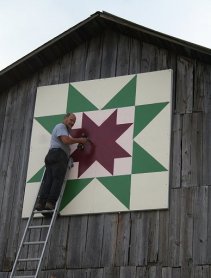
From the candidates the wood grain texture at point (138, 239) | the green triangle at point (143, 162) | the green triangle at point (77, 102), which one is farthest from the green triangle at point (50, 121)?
the wood grain texture at point (138, 239)

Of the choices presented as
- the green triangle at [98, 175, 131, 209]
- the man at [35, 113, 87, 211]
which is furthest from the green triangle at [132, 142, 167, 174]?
the man at [35, 113, 87, 211]

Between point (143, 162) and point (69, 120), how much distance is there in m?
1.38

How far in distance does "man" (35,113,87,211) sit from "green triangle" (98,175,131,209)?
0.65 metres

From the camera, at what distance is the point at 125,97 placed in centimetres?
1255

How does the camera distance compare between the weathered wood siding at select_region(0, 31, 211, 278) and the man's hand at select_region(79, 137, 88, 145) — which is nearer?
the weathered wood siding at select_region(0, 31, 211, 278)

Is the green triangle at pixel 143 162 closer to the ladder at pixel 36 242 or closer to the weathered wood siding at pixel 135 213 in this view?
the weathered wood siding at pixel 135 213

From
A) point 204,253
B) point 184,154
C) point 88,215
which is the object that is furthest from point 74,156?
point 204,253

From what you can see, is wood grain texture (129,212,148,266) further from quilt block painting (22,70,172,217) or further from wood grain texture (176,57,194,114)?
wood grain texture (176,57,194,114)

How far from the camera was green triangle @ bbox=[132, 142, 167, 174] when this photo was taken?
1179 centimetres

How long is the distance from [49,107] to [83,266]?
2774mm

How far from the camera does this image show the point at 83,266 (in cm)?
1167

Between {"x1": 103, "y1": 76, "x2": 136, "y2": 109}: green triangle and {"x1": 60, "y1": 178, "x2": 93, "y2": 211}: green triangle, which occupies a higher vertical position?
{"x1": 103, "y1": 76, "x2": 136, "y2": 109}: green triangle

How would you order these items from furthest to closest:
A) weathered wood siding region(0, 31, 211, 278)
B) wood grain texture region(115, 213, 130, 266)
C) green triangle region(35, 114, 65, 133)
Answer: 1. green triangle region(35, 114, 65, 133)
2. wood grain texture region(115, 213, 130, 266)
3. weathered wood siding region(0, 31, 211, 278)

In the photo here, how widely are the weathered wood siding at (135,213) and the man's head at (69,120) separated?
34.3 inches
